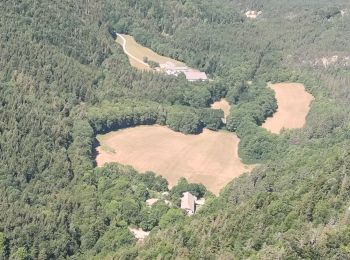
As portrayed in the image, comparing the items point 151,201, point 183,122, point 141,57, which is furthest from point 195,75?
point 151,201

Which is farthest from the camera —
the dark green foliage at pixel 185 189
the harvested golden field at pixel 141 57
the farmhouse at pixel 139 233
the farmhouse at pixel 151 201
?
the harvested golden field at pixel 141 57

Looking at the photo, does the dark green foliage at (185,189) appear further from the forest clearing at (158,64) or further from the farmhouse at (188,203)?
the forest clearing at (158,64)

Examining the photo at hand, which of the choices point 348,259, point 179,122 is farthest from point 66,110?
point 348,259

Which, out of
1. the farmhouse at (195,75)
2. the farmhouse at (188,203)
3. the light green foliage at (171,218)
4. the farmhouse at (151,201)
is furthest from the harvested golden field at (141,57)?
the light green foliage at (171,218)

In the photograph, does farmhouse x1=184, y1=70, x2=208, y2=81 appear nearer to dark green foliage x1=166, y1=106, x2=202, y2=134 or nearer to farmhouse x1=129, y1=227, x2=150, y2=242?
dark green foliage x1=166, y1=106, x2=202, y2=134

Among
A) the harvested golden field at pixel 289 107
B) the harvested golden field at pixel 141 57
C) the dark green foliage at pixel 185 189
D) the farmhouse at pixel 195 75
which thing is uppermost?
the harvested golden field at pixel 141 57

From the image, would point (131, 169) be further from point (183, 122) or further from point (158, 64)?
point (158, 64)

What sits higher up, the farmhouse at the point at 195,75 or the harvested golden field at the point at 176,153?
the farmhouse at the point at 195,75
